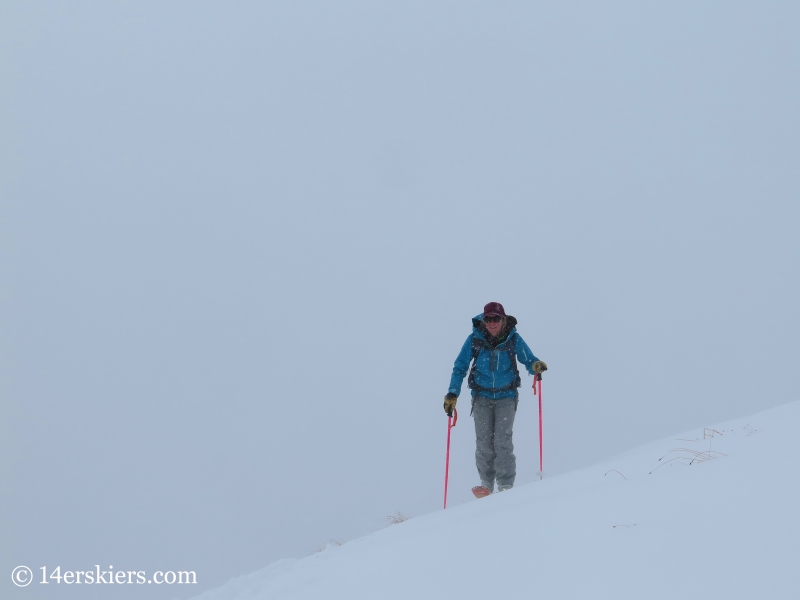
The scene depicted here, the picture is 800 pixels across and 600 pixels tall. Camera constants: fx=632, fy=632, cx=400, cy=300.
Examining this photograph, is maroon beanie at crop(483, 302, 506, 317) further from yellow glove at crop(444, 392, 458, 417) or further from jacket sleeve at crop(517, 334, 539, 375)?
yellow glove at crop(444, 392, 458, 417)

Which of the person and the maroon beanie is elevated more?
the maroon beanie

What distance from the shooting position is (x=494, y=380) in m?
6.74

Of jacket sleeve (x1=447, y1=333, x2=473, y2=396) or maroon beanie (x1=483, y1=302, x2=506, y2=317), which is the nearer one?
maroon beanie (x1=483, y1=302, x2=506, y2=317)

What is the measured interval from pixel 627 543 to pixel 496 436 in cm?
454

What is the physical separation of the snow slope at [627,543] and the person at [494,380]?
8.43ft

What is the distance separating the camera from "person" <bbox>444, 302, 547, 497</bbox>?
6.69 m

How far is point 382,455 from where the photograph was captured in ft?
282

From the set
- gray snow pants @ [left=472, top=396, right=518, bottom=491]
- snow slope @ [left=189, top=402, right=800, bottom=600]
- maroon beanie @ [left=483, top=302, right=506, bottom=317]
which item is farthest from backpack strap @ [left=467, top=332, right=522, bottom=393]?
snow slope @ [left=189, top=402, right=800, bottom=600]

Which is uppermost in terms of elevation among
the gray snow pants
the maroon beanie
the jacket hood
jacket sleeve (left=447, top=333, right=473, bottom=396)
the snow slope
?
the maroon beanie

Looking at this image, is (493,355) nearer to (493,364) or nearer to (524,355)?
(493,364)

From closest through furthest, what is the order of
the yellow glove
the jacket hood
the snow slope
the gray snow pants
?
the snow slope
the yellow glove
the jacket hood
the gray snow pants

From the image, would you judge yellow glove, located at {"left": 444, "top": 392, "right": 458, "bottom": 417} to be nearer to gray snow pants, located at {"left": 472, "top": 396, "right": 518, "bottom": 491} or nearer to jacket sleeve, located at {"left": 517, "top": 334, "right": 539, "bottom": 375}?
gray snow pants, located at {"left": 472, "top": 396, "right": 518, "bottom": 491}

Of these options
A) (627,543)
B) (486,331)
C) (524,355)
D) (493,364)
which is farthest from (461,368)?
(627,543)

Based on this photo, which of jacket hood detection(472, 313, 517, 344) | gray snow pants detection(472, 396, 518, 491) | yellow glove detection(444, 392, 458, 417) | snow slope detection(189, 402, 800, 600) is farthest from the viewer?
gray snow pants detection(472, 396, 518, 491)
